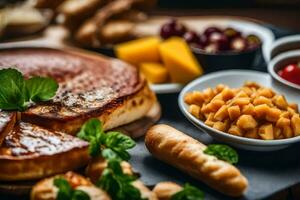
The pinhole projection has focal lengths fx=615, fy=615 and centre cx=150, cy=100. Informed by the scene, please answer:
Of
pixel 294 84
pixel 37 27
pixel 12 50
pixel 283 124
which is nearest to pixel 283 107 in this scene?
pixel 283 124

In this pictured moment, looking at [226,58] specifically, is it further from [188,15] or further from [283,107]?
[188,15]

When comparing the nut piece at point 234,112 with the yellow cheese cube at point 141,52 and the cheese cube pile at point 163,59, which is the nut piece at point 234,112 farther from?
the yellow cheese cube at point 141,52

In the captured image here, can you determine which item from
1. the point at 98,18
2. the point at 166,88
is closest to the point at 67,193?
the point at 166,88

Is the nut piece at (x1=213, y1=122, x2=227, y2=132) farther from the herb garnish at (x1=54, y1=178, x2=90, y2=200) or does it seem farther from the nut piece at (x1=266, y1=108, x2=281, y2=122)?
the herb garnish at (x1=54, y1=178, x2=90, y2=200)

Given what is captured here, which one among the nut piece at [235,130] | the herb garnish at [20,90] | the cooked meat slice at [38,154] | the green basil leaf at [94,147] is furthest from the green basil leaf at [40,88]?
→ the nut piece at [235,130]

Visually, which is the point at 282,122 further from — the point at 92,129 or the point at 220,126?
the point at 92,129

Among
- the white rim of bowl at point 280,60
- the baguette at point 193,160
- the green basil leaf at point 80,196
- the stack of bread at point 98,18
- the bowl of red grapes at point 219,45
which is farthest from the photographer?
the stack of bread at point 98,18

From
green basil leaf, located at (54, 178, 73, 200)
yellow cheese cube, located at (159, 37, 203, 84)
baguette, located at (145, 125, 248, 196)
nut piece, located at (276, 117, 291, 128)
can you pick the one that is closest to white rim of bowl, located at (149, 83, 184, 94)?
yellow cheese cube, located at (159, 37, 203, 84)
